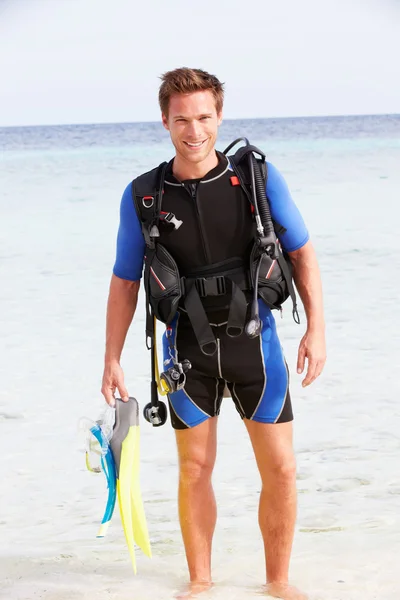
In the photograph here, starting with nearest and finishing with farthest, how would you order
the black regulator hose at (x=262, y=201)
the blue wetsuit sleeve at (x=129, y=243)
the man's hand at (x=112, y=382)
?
the black regulator hose at (x=262, y=201)
the blue wetsuit sleeve at (x=129, y=243)
the man's hand at (x=112, y=382)

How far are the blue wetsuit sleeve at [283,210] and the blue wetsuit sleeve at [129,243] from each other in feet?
1.42

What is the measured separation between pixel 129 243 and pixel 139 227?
7 centimetres

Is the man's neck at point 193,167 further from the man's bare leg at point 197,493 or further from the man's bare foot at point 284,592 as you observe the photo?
the man's bare foot at point 284,592

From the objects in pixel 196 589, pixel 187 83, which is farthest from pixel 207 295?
pixel 196 589

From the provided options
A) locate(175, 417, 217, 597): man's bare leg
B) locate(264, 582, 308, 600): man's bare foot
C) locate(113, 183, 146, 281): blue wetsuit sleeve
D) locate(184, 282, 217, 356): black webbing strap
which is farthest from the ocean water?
locate(113, 183, 146, 281): blue wetsuit sleeve

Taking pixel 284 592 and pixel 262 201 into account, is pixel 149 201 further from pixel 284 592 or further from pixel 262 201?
pixel 284 592

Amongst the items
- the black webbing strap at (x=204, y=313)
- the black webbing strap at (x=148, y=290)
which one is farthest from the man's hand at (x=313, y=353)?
the black webbing strap at (x=148, y=290)

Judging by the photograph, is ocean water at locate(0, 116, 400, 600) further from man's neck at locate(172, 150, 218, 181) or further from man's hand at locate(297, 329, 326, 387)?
man's neck at locate(172, 150, 218, 181)

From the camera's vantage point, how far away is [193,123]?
286cm

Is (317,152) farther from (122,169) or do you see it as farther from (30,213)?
(30,213)

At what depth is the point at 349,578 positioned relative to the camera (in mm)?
3438

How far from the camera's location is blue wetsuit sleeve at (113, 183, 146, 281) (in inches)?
116

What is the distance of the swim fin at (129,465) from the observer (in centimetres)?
304

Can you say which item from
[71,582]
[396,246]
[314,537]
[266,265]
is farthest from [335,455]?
[396,246]
